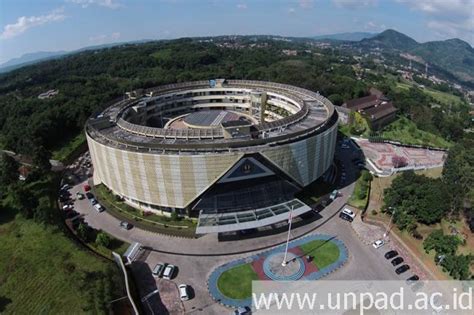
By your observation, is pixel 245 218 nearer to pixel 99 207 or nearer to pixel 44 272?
pixel 99 207

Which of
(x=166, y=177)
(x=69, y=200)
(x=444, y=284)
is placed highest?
(x=166, y=177)

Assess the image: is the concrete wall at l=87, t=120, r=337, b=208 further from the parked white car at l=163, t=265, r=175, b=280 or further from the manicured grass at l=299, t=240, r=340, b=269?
the manicured grass at l=299, t=240, r=340, b=269

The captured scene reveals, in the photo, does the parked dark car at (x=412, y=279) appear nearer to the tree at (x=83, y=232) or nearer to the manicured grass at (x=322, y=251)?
the manicured grass at (x=322, y=251)

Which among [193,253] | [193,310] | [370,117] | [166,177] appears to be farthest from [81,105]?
[370,117]

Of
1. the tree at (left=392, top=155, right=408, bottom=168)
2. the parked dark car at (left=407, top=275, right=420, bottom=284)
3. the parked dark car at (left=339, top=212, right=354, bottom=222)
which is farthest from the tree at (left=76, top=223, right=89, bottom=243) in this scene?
the tree at (left=392, top=155, right=408, bottom=168)

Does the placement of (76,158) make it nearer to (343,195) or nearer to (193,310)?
(193,310)

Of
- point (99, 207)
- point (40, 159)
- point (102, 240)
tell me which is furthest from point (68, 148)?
point (102, 240)

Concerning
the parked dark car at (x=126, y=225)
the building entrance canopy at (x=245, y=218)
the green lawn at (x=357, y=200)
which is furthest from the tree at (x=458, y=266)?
the parked dark car at (x=126, y=225)
